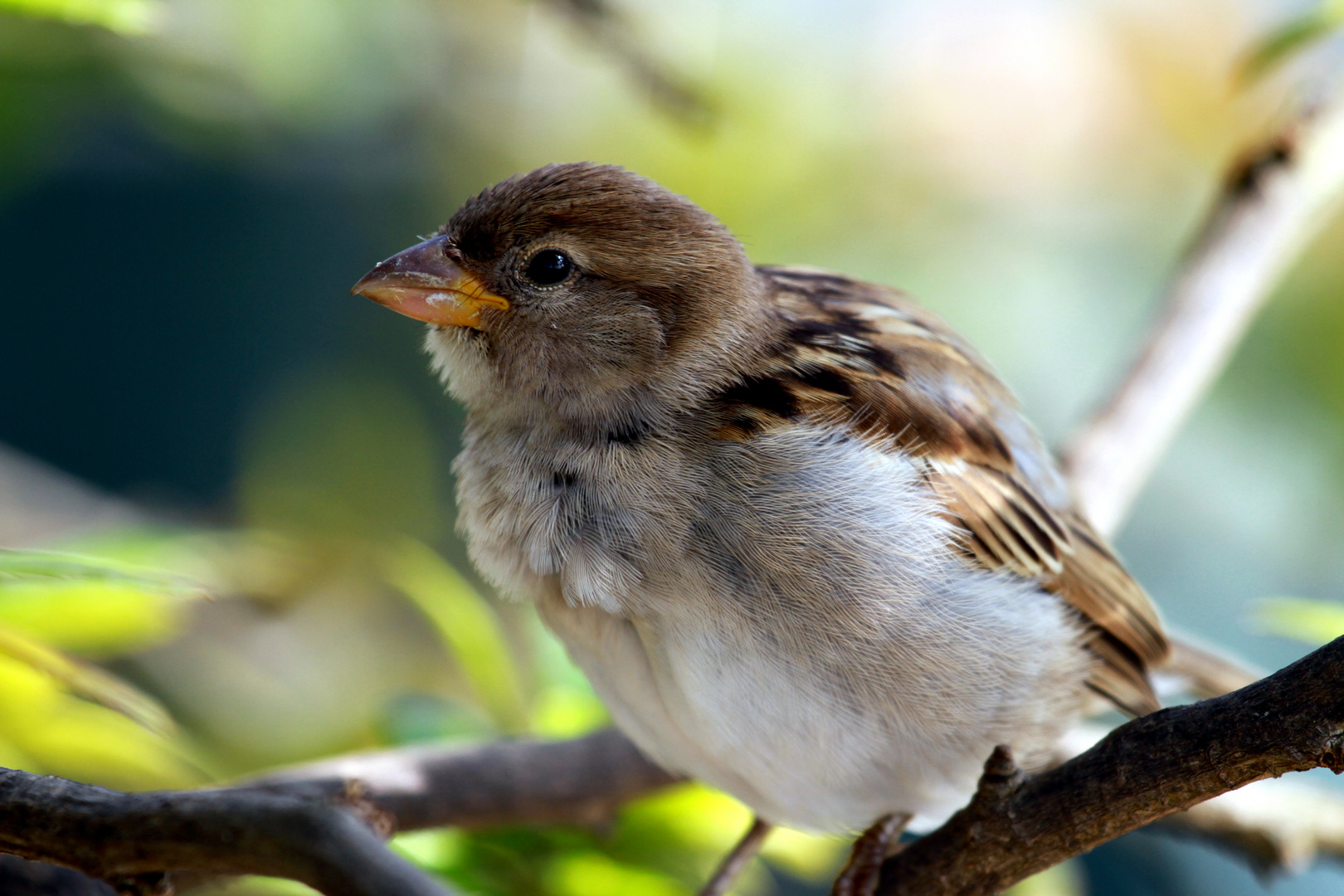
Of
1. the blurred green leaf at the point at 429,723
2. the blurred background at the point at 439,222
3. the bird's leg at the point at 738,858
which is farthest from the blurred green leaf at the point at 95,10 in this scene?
the bird's leg at the point at 738,858

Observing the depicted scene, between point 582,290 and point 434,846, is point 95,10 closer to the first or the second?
point 582,290

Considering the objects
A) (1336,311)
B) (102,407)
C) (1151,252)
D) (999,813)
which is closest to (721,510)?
(999,813)

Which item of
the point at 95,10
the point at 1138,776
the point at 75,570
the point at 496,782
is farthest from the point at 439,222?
the point at 1138,776

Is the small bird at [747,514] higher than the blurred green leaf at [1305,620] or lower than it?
higher

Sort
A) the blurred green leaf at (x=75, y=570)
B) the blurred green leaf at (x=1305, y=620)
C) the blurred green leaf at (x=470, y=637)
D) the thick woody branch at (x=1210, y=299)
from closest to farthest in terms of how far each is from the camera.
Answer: the blurred green leaf at (x=75, y=570), the blurred green leaf at (x=1305, y=620), the blurred green leaf at (x=470, y=637), the thick woody branch at (x=1210, y=299)

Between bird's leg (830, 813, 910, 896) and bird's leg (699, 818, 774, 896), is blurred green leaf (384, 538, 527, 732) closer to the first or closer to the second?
bird's leg (699, 818, 774, 896)

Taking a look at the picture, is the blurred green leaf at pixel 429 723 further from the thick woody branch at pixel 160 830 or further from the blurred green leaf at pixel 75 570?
the blurred green leaf at pixel 75 570
